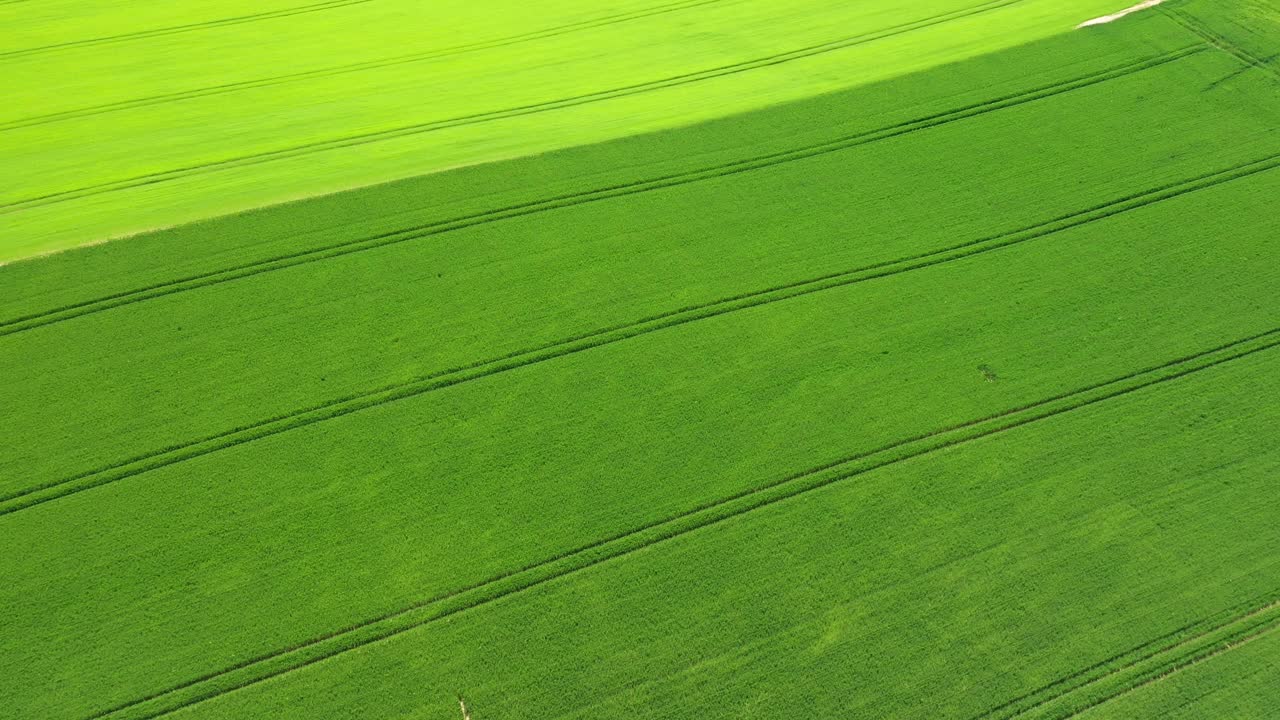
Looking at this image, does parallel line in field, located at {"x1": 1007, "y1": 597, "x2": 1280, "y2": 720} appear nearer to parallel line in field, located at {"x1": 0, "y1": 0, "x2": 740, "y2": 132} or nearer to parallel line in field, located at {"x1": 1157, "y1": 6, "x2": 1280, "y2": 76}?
parallel line in field, located at {"x1": 1157, "y1": 6, "x2": 1280, "y2": 76}

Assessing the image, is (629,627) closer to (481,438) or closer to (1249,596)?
(481,438)

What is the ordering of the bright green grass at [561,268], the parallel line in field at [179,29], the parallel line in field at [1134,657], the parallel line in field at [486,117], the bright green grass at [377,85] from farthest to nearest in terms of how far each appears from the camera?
the parallel line in field at [179,29] < the bright green grass at [377,85] < the parallel line in field at [486,117] < the bright green grass at [561,268] < the parallel line in field at [1134,657]

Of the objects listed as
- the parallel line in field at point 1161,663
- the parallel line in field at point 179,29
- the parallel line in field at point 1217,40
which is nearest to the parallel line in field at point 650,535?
the parallel line in field at point 1161,663

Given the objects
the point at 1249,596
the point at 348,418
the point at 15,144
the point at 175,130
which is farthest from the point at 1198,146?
the point at 15,144

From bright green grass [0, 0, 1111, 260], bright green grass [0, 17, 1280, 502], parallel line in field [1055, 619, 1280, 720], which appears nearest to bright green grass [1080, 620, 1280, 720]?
parallel line in field [1055, 619, 1280, 720]

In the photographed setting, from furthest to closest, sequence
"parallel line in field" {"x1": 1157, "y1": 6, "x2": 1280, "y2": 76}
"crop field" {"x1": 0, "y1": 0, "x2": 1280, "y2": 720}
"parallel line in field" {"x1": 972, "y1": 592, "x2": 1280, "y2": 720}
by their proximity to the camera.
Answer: "parallel line in field" {"x1": 1157, "y1": 6, "x2": 1280, "y2": 76}, "crop field" {"x1": 0, "y1": 0, "x2": 1280, "y2": 720}, "parallel line in field" {"x1": 972, "y1": 592, "x2": 1280, "y2": 720}

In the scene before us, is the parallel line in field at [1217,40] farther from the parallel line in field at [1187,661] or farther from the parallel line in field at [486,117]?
the parallel line in field at [1187,661]

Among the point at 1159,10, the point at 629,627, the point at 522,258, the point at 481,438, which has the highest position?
the point at 1159,10
